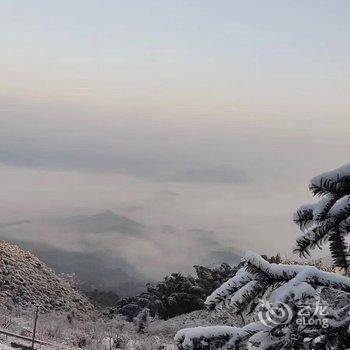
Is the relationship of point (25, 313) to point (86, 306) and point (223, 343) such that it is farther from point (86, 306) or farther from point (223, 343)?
point (223, 343)

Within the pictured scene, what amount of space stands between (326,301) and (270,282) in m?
0.25

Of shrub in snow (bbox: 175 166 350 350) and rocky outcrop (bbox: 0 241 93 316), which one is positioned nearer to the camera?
shrub in snow (bbox: 175 166 350 350)

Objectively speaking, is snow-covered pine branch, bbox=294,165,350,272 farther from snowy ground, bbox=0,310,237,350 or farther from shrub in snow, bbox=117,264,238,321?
shrub in snow, bbox=117,264,238,321

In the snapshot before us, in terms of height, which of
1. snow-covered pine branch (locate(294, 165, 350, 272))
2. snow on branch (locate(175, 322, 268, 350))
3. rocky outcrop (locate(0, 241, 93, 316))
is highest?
snow-covered pine branch (locate(294, 165, 350, 272))

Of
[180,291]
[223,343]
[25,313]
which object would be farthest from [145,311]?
[223,343]

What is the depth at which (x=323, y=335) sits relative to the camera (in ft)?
7.95

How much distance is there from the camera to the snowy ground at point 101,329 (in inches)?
833

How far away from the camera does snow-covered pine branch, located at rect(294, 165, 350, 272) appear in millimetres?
2279

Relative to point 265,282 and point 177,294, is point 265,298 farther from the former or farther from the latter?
point 177,294

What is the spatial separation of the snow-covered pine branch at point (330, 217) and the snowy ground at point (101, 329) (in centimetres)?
A: 1568

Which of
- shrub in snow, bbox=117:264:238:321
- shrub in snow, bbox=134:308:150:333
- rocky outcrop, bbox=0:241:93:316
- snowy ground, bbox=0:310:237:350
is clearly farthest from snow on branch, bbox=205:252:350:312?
rocky outcrop, bbox=0:241:93:316

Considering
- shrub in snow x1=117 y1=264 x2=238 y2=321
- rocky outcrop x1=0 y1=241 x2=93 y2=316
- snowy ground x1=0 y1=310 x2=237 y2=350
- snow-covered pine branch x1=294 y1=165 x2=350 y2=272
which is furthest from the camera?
rocky outcrop x1=0 y1=241 x2=93 y2=316

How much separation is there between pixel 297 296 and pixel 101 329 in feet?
89.7

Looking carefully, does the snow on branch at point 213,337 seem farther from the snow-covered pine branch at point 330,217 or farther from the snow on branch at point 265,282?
the snow-covered pine branch at point 330,217
